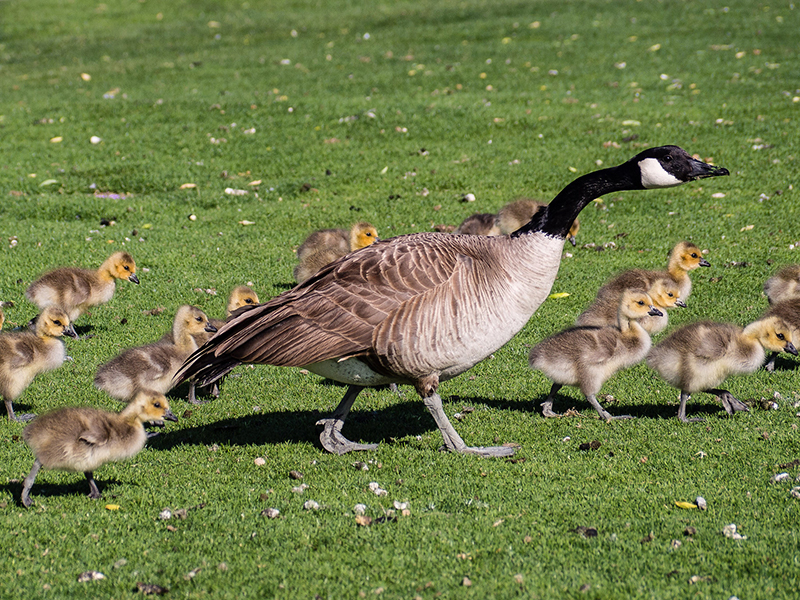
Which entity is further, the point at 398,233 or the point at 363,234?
the point at 398,233

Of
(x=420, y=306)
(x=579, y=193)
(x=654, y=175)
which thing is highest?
(x=654, y=175)

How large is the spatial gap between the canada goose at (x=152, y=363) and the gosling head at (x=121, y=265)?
7.40ft

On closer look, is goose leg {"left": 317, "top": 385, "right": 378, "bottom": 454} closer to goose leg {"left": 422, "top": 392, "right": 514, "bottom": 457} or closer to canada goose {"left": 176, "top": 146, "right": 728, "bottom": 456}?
canada goose {"left": 176, "top": 146, "right": 728, "bottom": 456}

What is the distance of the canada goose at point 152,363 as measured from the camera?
27.0 feet

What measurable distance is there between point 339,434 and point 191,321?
7.64 ft

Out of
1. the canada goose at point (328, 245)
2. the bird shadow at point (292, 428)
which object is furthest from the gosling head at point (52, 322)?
the canada goose at point (328, 245)

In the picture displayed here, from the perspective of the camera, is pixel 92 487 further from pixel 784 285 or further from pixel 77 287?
pixel 784 285

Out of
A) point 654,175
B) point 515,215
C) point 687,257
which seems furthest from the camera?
point 515,215

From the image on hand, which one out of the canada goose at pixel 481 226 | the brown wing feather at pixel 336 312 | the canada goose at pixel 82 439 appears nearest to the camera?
the canada goose at pixel 82 439

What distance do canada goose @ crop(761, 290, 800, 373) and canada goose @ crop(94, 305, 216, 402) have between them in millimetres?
5776

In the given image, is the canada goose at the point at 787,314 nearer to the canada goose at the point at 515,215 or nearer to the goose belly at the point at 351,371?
the canada goose at the point at 515,215

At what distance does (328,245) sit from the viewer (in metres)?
11.7

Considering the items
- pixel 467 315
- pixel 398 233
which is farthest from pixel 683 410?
pixel 398 233

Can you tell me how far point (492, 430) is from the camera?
314 inches
